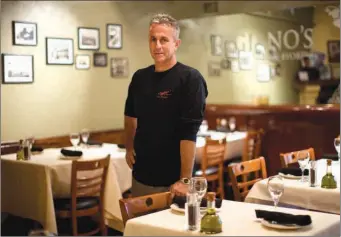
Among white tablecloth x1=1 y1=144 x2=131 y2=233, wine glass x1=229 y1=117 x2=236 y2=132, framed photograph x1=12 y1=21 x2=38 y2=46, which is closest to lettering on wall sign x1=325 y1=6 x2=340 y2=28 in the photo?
wine glass x1=229 y1=117 x2=236 y2=132

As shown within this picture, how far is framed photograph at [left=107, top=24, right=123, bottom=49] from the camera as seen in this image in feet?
23.0

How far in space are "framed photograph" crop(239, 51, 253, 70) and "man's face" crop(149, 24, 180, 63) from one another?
6488 mm

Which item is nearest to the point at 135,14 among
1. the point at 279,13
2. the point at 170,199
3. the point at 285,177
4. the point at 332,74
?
the point at 279,13

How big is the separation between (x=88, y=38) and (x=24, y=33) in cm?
96

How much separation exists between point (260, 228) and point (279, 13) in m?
6.18

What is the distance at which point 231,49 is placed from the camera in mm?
8969

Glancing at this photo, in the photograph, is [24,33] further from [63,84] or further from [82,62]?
[82,62]

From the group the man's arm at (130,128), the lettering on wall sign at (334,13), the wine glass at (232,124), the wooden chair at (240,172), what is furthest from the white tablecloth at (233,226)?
the lettering on wall sign at (334,13)

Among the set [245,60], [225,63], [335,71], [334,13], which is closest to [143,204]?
[334,13]

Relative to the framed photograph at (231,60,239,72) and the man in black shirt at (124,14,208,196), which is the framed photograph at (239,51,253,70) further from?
the man in black shirt at (124,14,208,196)

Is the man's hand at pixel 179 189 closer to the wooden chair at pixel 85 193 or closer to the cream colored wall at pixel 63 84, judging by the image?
the wooden chair at pixel 85 193

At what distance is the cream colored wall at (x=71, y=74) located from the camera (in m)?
5.97

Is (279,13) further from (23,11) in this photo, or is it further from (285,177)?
(285,177)

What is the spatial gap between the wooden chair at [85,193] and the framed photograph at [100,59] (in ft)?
8.60
